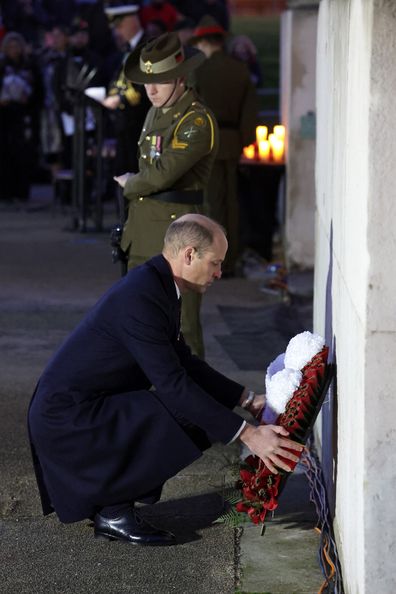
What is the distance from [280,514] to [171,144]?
2.11 m

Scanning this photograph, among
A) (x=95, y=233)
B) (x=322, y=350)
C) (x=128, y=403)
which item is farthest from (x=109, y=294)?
(x=95, y=233)

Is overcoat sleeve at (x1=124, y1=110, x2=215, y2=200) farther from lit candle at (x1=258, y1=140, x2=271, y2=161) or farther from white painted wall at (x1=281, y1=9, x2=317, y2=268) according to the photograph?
lit candle at (x1=258, y1=140, x2=271, y2=161)

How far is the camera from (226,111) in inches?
456

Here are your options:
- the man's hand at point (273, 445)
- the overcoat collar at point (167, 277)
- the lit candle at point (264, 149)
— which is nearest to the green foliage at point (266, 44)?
the lit candle at point (264, 149)

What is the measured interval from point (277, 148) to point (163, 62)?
5216 mm

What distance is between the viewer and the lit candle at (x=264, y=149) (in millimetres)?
12219

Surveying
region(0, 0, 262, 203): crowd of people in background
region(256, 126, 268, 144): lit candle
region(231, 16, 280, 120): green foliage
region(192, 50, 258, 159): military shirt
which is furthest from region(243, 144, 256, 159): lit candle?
region(231, 16, 280, 120): green foliage

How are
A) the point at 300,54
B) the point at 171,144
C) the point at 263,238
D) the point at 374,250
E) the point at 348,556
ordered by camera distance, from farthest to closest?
1. the point at 263,238
2. the point at 300,54
3. the point at 171,144
4. the point at 348,556
5. the point at 374,250

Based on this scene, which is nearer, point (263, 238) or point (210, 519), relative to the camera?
point (210, 519)

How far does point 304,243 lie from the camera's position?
38.7 feet

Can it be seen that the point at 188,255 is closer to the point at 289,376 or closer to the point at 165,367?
the point at 165,367

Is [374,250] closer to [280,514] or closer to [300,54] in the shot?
[280,514]

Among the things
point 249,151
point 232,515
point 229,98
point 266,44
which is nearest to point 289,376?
point 232,515

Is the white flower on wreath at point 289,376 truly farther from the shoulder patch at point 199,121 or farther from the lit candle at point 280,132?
the lit candle at point 280,132
